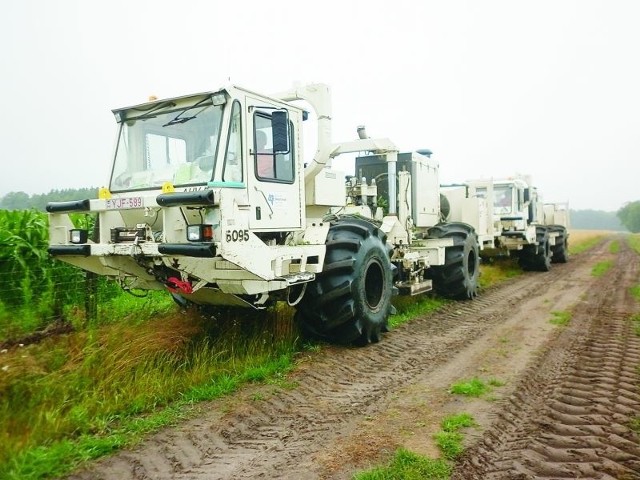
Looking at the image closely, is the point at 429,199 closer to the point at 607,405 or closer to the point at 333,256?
the point at 333,256

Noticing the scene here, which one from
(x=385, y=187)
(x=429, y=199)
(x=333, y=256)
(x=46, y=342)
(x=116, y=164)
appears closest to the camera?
(x=46, y=342)

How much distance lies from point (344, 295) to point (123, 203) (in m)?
2.74

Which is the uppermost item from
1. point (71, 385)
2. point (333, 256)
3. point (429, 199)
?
point (429, 199)

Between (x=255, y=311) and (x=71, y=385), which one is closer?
(x=71, y=385)

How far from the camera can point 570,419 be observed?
4207 millimetres

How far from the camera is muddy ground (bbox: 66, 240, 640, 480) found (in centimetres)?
353

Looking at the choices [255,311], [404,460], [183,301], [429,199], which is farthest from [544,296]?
[404,460]

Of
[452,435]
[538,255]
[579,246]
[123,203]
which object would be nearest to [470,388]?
[452,435]

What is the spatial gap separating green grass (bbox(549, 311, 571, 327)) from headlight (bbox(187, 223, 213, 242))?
19.3 feet

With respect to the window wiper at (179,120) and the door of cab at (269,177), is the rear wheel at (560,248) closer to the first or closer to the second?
the door of cab at (269,177)

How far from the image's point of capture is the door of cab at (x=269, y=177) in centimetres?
529

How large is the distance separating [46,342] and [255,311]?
2.48 m

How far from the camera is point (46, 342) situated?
5.32m

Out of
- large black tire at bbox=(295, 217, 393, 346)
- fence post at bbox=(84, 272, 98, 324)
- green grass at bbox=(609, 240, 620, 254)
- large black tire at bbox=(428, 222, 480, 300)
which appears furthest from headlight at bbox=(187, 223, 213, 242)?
green grass at bbox=(609, 240, 620, 254)
